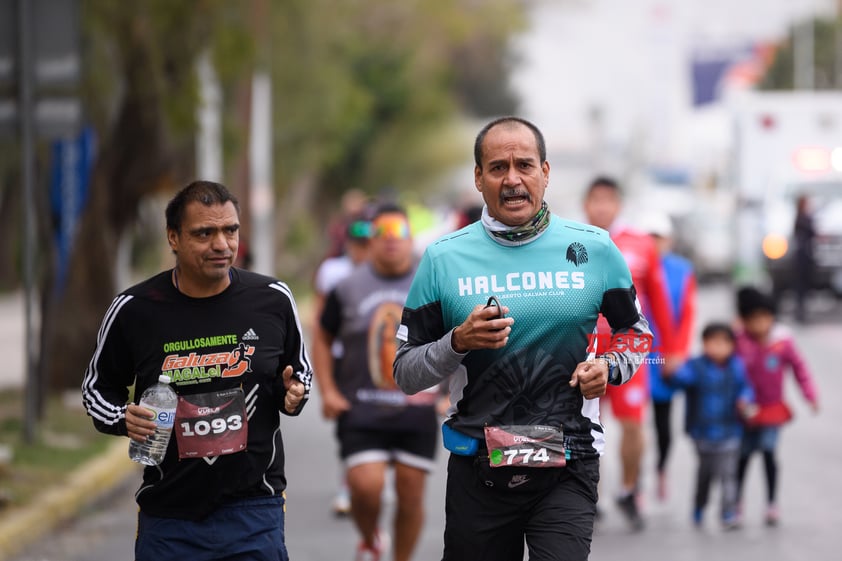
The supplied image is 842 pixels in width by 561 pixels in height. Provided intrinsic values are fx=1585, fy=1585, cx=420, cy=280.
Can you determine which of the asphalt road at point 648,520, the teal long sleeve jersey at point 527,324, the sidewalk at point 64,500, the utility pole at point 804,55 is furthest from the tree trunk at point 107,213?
the utility pole at point 804,55

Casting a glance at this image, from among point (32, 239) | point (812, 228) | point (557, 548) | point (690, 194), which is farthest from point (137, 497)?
point (690, 194)

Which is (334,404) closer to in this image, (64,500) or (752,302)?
(64,500)

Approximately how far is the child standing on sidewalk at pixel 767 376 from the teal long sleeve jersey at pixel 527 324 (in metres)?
4.86

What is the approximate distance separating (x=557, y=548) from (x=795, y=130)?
70.8 feet

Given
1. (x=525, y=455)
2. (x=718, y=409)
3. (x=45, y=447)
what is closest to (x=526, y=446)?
(x=525, y=455)

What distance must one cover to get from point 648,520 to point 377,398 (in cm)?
267

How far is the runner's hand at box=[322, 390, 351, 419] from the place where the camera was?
27.3 feet

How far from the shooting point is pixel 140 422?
5.16 meters

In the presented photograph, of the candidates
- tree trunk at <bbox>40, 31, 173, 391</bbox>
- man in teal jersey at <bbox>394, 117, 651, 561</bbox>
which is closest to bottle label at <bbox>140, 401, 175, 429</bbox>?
man in teal jersey at <bbox>394, 117, 651, 561</bbox>

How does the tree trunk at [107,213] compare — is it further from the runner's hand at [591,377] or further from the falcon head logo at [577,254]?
the runner's hand at [591,377]

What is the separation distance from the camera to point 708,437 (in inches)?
381

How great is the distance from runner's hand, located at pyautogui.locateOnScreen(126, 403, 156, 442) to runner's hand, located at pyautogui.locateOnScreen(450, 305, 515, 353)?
1.07 metres

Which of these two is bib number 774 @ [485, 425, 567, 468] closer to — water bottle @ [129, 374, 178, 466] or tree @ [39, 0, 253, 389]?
water bottle @ [129, 374, 178, 466]

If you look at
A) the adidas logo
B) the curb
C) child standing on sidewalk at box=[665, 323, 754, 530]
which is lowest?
the curb
